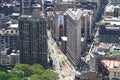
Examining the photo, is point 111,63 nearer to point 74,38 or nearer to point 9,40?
point 74,38

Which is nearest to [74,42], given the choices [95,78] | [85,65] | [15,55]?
[85,65]

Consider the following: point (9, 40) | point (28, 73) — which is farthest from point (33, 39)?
point (9, 40)

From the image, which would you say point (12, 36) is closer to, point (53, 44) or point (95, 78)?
point (53, 44)

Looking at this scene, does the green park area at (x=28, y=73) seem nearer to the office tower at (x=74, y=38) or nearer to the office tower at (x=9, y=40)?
the office tower at (x=74, y=38)

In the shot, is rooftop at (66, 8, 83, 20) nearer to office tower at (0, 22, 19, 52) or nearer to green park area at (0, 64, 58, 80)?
office tower at (0, 22, 19, 52)

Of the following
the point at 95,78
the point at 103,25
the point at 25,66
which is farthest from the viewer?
the point at 103,25

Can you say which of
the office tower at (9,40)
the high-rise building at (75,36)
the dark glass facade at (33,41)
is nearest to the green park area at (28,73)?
the dark glass facade at (33,41)

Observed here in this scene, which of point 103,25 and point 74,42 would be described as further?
point 103,25
